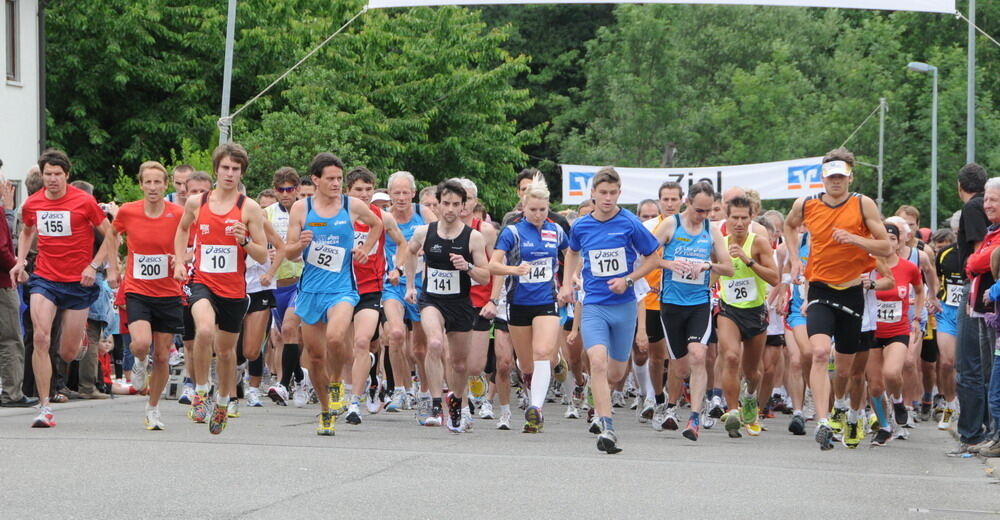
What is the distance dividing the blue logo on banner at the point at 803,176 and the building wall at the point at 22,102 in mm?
15130

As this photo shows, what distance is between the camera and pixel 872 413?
14266mm

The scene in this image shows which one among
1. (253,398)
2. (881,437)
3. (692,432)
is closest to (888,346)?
(881,437)

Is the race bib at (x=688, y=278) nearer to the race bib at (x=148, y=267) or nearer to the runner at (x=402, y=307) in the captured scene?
the runner at (x=402, y=307)

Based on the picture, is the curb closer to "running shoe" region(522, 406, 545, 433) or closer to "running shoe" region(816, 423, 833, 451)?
"running shoe" region(816, 423, 833, 451)

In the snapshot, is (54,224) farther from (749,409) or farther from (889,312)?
(889,312)

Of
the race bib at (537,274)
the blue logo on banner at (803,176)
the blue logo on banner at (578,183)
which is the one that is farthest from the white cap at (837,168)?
the blue logo on banner at (803,176)

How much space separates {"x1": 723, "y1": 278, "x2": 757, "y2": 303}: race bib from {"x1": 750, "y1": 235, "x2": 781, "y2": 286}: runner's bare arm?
20cm

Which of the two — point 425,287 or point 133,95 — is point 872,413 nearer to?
point 425,287

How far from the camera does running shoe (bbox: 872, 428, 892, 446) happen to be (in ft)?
43.2

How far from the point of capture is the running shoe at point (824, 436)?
1205cm

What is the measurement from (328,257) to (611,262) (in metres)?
2.11

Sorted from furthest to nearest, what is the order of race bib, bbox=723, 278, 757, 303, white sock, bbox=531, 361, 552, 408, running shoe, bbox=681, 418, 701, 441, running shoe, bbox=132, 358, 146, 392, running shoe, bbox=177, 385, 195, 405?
running shoe, bbox=132, 358, 146, 392 < running shoe, bbox=177, 385, 195, 405 < race bib, bbox=723, 278, 757, 303 < running shoe, bbox=681, 418, 701, 441 < white sock, bbox=531, 361, 552, 408

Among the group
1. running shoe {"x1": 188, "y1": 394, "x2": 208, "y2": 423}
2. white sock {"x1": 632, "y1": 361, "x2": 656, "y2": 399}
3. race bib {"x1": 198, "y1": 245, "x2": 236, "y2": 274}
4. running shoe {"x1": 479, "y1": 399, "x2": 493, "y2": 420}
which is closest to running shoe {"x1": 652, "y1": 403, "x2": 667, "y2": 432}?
white sock {"x1": 632, "y1": 361, "x2": 656, "y2": 399}

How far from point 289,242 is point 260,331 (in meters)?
3.34
